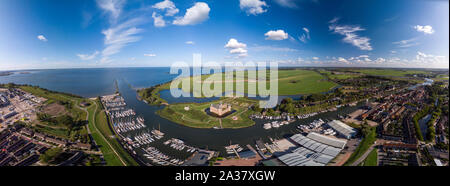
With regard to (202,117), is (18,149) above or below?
below

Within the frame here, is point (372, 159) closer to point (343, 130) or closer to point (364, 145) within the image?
point (364, 145)

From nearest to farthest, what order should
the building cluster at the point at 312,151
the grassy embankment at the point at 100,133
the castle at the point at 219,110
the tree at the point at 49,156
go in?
the building cluster at the point at 312,151 < the tree at the point at 49,156 < the grassy embankment at the point at 100,133 < the castle at the point at 219,110

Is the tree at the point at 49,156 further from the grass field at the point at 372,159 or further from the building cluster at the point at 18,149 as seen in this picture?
the grass field at the point at 372,159

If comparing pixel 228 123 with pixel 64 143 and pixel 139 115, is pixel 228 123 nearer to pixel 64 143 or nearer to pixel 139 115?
pixel 139 115

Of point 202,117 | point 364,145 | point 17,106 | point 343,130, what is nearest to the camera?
point 364,145

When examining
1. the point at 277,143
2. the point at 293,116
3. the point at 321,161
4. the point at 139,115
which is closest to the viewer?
the point at 321,161

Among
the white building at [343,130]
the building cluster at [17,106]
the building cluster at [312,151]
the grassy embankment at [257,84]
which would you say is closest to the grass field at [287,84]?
the grassy embankment at [257,84]

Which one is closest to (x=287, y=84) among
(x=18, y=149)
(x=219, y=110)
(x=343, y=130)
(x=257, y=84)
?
(x=257, y=84)
